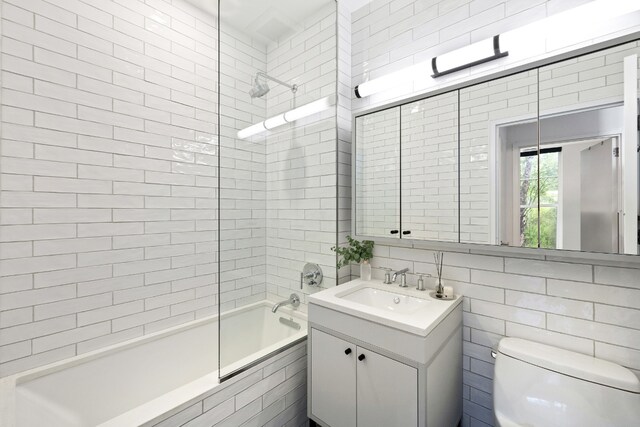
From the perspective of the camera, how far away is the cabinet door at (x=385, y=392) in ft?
3.65

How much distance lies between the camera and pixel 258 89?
1.53 metres

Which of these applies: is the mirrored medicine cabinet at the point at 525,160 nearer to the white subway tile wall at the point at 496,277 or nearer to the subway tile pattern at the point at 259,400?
the white subway tile wall at the point at 496,277

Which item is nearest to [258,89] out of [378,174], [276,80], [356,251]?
[276,80]

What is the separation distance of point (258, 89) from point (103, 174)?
107cm

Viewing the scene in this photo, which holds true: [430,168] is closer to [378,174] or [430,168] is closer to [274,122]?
[378,174]

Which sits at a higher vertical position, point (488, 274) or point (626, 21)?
point (626, 21)

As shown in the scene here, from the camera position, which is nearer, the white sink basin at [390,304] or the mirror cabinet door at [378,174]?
the white sink basin at [390,304]

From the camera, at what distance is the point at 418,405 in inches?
43.0

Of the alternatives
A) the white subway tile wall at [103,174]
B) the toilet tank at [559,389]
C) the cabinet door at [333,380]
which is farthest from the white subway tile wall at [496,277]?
the white subway tile wall at [103,174]

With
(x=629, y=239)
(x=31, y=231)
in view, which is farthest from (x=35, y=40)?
(x=629, y=239)

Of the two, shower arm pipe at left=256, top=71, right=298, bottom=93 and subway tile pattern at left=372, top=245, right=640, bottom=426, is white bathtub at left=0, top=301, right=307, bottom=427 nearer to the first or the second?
subway tile pattern at left=372, top=245, right=640, bottom=426

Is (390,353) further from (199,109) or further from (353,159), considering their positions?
(199,109)

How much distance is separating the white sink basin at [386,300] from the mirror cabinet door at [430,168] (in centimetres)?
35

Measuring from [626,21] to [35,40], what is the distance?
107 inches
